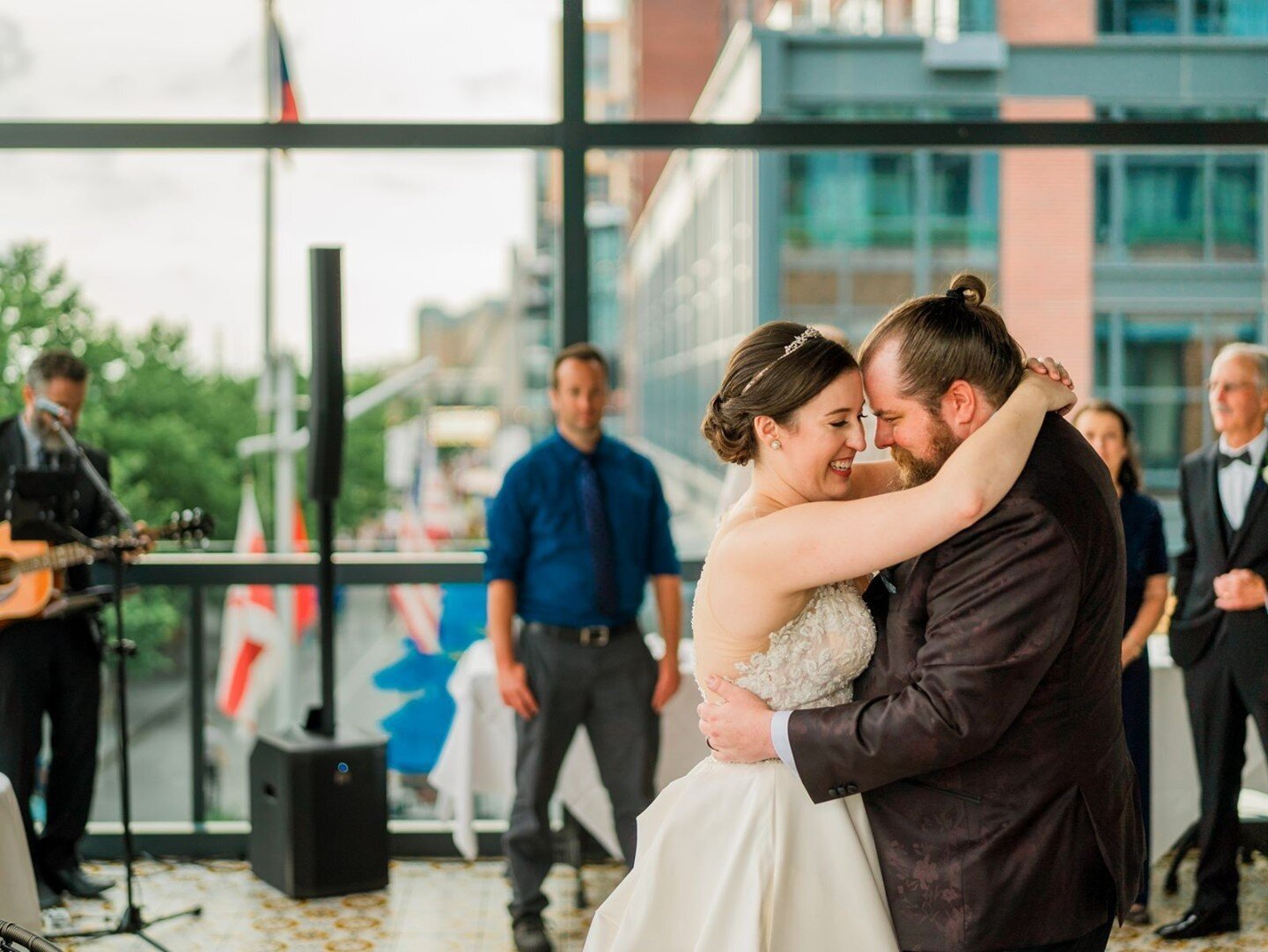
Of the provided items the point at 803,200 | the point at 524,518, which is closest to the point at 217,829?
the point at 524,518

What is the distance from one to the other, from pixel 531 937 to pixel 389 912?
2.04ft

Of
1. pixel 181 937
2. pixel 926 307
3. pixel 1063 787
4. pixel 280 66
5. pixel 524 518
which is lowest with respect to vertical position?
pixel 181 937

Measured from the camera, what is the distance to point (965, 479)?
1.78 meters

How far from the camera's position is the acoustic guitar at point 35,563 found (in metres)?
4.14

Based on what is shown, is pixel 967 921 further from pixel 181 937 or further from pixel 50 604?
pixel 50 604

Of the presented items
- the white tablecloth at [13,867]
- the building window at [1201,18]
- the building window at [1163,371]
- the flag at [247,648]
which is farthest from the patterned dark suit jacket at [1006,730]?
the flag at [247,648]

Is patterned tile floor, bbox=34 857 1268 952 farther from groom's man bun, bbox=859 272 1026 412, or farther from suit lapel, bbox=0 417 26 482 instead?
groom's man bun, bbox=859 272 1026 412

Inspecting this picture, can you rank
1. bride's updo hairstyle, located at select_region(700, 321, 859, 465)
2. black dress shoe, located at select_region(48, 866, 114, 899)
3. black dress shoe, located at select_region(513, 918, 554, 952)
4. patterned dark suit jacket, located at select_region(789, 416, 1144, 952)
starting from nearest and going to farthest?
patterned dark suit jacket, located at select_region(789, 416, 1144, 952), bride's updo hairstyle, located at select_region(700, 321, 859, 465), black dress shoe, located at select_region(513, 918, 554, 952), black dress shoe, located at select_region(48, 866, 114, 899)

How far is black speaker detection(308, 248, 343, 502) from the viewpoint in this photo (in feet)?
14.5

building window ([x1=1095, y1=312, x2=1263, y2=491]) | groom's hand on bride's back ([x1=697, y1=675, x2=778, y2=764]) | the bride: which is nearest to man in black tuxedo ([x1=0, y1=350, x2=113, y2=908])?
the bride

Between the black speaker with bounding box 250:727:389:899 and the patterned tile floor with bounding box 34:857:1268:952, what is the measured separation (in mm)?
74

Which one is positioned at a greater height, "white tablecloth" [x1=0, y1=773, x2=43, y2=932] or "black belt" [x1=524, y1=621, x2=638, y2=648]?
"black belt" [x1=524, y1=621, x2=638, y2=648]

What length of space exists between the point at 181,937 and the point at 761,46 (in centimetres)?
365

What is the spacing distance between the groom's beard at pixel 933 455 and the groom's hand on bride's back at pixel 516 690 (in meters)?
2.25
